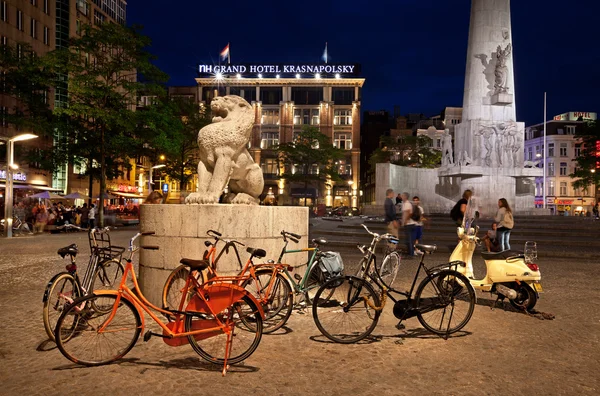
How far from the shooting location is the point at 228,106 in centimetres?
791

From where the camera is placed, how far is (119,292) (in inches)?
197

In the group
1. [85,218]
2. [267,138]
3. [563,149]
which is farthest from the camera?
[267,138]

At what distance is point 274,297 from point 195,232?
150cm

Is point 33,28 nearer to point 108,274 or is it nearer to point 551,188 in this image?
point 108,274

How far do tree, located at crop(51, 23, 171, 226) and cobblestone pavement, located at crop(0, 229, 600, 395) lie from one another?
2189 centimetres

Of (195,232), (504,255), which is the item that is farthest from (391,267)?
(195,232)

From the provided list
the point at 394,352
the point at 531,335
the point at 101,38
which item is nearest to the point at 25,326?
the point at 394,352

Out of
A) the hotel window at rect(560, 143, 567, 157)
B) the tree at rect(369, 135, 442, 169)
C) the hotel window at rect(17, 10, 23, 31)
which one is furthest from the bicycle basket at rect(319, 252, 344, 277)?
the hotel window at rect(560, 143, 567, 157)

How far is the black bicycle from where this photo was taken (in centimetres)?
607

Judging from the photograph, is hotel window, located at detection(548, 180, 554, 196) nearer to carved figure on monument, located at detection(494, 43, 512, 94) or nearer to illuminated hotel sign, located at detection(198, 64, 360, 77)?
illuminated hotel sign, located at detection(198, 64, 360, 77)

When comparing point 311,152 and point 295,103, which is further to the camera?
point 295,103

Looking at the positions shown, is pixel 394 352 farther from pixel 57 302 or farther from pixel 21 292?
pixel 21 292

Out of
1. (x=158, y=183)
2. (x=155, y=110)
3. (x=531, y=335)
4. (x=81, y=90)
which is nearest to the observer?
(x=531, y=335)

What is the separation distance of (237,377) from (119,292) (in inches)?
58.1
